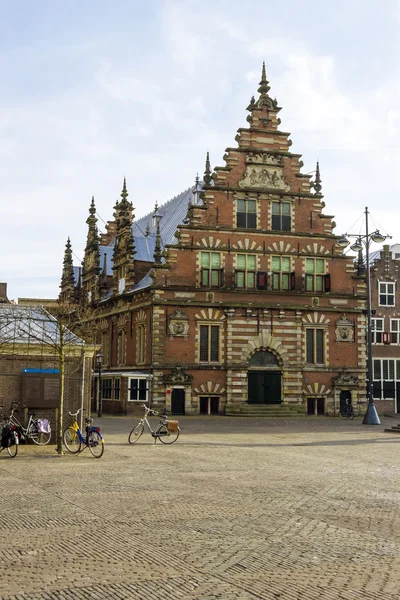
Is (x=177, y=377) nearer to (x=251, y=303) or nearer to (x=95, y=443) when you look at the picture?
(x=251, y=303)

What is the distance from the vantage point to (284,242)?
46.3m

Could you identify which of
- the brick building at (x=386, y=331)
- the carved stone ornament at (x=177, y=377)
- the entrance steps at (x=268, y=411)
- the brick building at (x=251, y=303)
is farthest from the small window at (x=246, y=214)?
the brick building at (x=386, y=331)

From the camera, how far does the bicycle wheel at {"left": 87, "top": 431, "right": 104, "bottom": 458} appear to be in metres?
19.7

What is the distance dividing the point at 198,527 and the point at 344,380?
37.1m

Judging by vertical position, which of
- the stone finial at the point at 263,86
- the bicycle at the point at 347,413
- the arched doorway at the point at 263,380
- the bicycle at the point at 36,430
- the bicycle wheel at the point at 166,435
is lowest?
the bicycle at the point at 347,413

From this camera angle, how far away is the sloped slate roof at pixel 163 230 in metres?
51.9

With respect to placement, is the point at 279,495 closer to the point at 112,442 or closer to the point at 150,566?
the point at 150,566

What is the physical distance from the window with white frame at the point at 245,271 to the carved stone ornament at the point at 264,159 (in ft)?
19.9

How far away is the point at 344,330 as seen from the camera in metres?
47.1

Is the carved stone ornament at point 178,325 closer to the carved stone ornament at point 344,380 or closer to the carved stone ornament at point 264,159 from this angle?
the carved stone ornament at point 344,380

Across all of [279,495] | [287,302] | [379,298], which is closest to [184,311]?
[287,302]

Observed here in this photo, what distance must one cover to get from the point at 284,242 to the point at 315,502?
34.4 metres

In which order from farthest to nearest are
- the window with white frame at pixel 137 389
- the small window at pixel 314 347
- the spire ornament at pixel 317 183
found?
the spire ornament at pixel 317 183
the small window at pixel 314 347
the window with white frame at pixel 137 389

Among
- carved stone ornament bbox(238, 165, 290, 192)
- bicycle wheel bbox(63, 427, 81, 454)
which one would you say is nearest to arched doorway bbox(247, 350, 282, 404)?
carved stone ornament bbox(238, 165, 290, 192)
